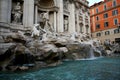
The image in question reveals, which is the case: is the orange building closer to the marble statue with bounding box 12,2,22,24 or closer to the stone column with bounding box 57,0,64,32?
the stone column with bounding box 57,0,64,32

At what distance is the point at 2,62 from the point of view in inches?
325

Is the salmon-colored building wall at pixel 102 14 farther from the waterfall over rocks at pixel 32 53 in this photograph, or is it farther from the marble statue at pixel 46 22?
the waterfall over rocks at pixel 32 53

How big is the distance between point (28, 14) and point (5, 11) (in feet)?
9.09

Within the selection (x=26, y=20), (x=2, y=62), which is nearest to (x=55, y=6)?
(x=26, y=20)

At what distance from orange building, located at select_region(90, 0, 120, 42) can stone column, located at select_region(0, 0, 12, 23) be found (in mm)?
25349

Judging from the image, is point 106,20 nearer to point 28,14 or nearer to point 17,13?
point 28,14

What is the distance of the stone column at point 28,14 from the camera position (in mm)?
16453

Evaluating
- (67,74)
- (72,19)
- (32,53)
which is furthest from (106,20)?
(67,74)

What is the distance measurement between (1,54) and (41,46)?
3.41 metres

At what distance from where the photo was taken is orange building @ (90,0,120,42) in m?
33.4

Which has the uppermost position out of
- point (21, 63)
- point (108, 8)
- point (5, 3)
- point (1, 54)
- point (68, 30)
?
point (108, 8)

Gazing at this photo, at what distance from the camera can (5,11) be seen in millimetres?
14594

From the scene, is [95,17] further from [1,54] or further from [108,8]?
[1,54]

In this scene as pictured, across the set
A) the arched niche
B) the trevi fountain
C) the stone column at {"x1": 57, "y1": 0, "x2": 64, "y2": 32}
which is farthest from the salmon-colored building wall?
the arched niche
